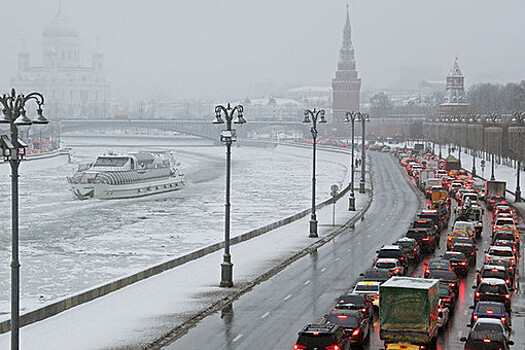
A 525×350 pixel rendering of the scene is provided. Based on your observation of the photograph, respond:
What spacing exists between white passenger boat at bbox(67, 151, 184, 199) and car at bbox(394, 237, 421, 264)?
53.4 meters

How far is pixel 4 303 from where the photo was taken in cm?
3212

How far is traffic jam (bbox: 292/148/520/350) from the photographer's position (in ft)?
70.7

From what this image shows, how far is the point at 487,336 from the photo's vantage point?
2088 centimetres

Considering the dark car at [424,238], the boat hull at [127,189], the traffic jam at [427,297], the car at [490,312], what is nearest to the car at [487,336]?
the traffic jam at [427,297]

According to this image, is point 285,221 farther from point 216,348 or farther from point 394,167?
point 394,167

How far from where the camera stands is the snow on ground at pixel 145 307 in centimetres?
2394

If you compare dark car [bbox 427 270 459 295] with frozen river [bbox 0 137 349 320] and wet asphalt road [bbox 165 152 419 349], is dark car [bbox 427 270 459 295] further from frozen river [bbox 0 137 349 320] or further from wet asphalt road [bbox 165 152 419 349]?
frozen river [bbox 0 137 349 320]

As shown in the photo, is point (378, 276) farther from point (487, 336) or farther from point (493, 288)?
point (487, 336)

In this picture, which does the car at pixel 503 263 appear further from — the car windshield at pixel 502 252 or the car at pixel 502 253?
the car windshield at pixel 502 252

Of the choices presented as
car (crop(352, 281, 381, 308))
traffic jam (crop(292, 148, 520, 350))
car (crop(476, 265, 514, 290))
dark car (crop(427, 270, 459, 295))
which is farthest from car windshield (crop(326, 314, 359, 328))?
car (crop(476, 265, 514, 290))

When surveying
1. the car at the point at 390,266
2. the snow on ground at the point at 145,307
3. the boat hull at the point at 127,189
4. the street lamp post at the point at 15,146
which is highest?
the street lamp post at the point at 15,146

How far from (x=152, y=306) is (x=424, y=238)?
16.4 metres

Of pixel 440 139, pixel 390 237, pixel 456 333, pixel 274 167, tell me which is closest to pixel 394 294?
pixel 456 333

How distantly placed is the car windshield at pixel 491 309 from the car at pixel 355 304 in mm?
3007
